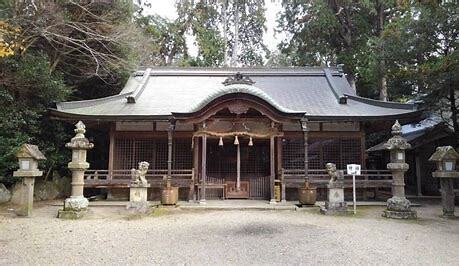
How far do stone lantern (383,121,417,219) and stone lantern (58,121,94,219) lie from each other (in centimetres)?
863

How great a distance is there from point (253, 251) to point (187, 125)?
8.58 metres

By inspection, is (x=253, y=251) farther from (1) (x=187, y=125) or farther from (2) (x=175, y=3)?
(2) (x=175, y=3)

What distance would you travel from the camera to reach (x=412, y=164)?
1725 centimetres

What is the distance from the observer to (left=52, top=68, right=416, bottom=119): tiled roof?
12.7 meters

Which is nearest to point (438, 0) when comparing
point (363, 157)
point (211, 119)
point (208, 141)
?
point (363, 157)

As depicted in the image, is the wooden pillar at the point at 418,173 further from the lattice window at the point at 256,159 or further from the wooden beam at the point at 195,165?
the wooden beam at the point at 195,165

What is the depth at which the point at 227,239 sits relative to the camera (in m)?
6.61

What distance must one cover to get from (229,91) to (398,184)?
6.04 m

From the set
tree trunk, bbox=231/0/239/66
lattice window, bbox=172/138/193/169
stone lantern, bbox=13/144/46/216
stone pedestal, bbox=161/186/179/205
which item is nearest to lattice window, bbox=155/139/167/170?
lattice window, bbox=172/138/193/169

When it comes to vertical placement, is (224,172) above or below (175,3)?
below

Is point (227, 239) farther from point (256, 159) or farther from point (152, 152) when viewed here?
point (152, 152)

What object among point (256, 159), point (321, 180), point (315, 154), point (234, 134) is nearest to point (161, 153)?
point (234, 134)

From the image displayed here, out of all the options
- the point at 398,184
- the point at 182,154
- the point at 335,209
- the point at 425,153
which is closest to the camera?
the point at 398,184

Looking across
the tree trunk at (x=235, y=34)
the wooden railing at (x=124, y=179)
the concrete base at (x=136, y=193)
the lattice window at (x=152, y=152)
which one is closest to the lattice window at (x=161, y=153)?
the lattice window at (x=152, y=152)
